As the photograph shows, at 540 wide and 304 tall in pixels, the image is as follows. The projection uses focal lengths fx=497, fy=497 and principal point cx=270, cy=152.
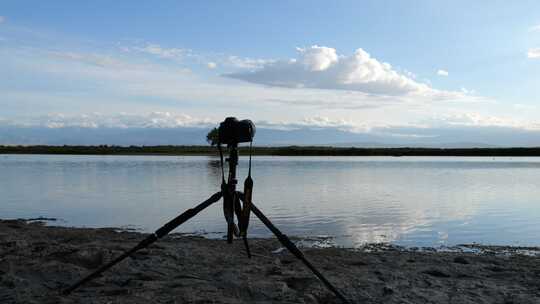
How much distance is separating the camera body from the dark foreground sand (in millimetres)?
1804

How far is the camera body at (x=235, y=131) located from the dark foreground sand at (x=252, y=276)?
1804 millimetres

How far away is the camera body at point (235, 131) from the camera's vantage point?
546 centimetres

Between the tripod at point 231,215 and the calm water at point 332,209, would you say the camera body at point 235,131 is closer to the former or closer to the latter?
the tripod at point 231,215

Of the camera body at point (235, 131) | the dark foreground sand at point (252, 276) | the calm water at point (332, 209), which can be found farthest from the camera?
the calm water at point (332, 209)

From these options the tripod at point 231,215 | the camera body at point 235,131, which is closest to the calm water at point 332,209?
the tripod at point 231,215

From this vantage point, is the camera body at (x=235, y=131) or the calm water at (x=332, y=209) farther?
the calm water at (x=332, y=209)

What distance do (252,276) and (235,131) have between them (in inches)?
89.5

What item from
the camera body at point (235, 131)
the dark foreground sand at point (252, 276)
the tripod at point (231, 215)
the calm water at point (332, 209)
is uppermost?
the camera body at point (235, 131)

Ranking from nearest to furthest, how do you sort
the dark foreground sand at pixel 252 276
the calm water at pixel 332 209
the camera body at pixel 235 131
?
the camera body at pixel 235 131 < the dark foreground sand at pixel 252 276 < the calm water at pixel 332 209

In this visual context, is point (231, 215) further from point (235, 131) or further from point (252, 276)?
point (252, 276)

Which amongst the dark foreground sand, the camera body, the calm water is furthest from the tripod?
the calm water

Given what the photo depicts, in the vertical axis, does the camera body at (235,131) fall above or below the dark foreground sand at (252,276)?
above

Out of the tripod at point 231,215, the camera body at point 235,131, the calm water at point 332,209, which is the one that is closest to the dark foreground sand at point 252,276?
the tripod at point 231,215

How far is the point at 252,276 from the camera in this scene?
6.71 m
